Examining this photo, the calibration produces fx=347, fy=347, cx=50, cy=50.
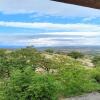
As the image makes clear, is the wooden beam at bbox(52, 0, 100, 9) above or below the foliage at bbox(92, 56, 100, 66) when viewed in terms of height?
above

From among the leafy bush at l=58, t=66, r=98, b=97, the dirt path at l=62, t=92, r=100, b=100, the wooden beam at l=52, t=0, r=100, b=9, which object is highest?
the wooden beam at l=52, t=0, r=100, b=9

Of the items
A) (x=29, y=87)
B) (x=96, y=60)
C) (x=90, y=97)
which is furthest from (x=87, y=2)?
(x=96, y=60)

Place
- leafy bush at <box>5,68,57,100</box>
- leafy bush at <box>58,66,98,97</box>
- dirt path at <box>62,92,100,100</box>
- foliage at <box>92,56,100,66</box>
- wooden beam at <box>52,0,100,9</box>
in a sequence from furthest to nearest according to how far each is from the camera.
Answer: foliage at <box>92,56,100,66</box>, leafy bush at <box>58,66,98,97</box>, dirt path at <box>62,92,100,100</box>, leafy bush at <box>5,68,57,100</box>, wooden beam at <box>52,0,100,9</box>

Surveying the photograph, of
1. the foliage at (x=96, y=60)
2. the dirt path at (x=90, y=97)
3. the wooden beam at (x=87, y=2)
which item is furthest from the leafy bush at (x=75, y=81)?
the wooden beam at (x=87, y=2)

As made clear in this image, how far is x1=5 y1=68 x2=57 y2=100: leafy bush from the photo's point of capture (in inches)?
344

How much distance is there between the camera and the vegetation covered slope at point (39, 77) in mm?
8836

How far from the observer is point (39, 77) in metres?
8.93

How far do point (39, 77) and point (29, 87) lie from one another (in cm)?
41

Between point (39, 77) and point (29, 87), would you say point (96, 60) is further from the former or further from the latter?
point (29, 87)

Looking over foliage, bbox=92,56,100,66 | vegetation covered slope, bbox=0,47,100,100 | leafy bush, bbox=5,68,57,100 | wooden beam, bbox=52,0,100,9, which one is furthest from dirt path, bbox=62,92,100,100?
wooden beam, bbox=52,0,100,9

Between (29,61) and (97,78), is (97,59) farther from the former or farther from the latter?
(29,61)

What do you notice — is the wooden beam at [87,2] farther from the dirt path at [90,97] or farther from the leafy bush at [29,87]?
the dirt path at [90,97]

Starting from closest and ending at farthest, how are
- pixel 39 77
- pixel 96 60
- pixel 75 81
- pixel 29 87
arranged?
pixel 29 87, pixel 39 77, pixel 75 81, pixel 96 60

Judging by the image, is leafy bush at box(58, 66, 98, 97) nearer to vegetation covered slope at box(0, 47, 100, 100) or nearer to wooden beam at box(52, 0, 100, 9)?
vegetation covered slope at box(0, 47, 100, 100)
